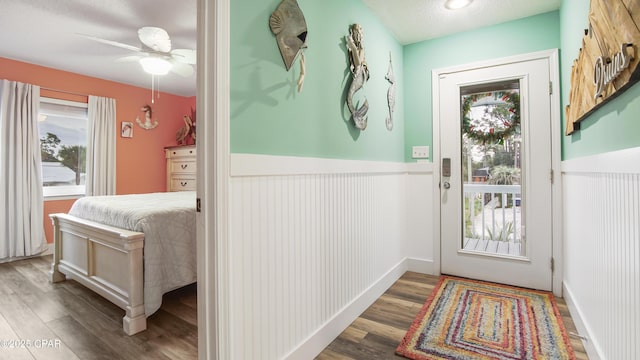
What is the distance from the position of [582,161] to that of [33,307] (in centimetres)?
374

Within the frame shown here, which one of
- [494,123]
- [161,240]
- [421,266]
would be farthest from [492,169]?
[161,240]

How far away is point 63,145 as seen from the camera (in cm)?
408

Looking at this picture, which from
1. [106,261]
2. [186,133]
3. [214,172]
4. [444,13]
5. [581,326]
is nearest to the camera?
[214,172]

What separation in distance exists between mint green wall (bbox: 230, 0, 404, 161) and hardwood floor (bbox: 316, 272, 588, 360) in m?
Result: 1.08

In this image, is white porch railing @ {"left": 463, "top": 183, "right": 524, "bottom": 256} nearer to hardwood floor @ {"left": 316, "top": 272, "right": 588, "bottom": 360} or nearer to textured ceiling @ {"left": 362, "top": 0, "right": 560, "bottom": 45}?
hardwood floor @ {"left": 316, "top": 272, "right": 588, "bottom": 360}

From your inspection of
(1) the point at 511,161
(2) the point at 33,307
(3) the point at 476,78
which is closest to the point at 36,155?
(2) the point at 33,307

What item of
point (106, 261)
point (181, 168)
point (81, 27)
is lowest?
point (106, 261)

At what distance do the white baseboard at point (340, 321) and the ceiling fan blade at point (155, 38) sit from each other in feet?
8.74

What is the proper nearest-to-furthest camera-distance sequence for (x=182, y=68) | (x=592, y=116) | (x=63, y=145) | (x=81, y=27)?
1. (x=592, y=116)
2. (x=81, y=27)
3. (x=182, y=68)
4. (x=63, y=145)

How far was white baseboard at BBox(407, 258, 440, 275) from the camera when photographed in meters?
2.85

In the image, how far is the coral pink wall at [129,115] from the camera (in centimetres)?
375

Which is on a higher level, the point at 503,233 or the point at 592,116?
the point at 592,116

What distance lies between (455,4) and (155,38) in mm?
2475

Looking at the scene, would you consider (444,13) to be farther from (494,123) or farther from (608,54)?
(608,54)
